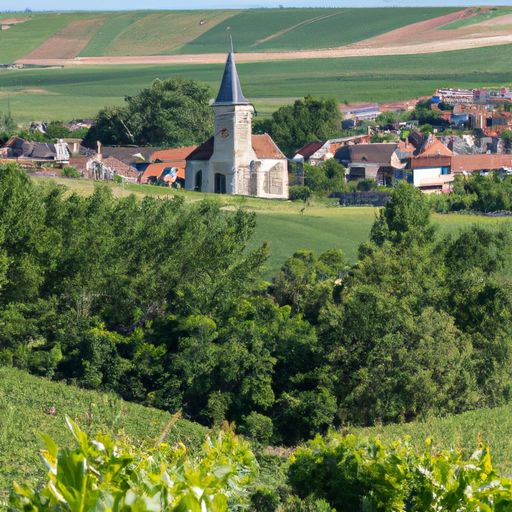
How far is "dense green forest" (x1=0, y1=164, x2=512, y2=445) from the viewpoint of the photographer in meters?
19.7

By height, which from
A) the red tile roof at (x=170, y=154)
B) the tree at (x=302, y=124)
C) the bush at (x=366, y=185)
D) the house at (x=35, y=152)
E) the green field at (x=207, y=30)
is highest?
the green field at (x=207, y=30)

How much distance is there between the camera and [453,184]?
59125mm

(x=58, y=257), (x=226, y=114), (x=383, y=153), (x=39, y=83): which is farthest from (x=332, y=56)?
(x=58, y=257)

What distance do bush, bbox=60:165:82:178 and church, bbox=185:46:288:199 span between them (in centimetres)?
568

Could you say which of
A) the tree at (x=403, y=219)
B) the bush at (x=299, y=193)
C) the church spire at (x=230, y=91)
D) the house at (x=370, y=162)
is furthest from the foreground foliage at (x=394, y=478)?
the house at (x=370, y=162)

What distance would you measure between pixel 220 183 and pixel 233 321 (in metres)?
28.5

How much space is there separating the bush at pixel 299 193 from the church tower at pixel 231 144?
388cm

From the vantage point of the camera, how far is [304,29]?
17162cm

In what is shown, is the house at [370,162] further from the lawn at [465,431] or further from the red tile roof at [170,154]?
the lawn at [465,431]

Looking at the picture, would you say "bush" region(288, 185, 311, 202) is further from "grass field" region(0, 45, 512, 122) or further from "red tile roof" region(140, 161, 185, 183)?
"grass field" region(0, 45, 512, 122)

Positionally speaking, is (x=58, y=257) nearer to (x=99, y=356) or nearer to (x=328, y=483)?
(x=99, y=356)

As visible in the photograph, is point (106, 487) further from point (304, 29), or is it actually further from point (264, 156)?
point (304, 29)

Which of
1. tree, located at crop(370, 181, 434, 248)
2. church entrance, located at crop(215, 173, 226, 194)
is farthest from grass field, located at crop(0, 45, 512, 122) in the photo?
tree, located at crop(370, 181, 434, 248)

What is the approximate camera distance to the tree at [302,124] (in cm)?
7812
